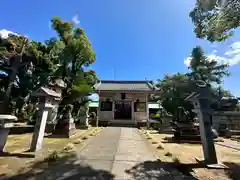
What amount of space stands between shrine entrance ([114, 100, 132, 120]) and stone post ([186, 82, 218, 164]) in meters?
14.7

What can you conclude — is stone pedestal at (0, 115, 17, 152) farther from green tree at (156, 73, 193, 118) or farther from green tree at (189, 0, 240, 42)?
green tree at (156, 73, 193, 118)

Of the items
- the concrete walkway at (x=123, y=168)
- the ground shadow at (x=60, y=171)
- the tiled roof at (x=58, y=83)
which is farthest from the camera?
the tiled roof at (x=58, y=83)

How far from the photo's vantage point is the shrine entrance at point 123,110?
1922 centimetres

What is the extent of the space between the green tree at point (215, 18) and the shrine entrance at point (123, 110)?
14.3 metres

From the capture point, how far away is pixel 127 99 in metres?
18.8

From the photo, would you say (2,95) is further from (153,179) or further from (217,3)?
(217,3)

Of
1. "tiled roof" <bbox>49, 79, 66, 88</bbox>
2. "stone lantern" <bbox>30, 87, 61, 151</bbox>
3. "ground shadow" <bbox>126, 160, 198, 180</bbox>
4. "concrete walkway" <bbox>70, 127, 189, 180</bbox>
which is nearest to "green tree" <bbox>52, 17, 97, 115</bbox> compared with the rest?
"tiled roof" <bbox>49, 79, 66, 88</bbox>

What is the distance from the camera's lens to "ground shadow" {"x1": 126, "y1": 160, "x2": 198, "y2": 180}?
3305 millimetres

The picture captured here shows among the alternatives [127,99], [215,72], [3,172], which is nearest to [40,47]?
[3,172]

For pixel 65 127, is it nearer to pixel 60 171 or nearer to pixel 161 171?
pixel 60 171

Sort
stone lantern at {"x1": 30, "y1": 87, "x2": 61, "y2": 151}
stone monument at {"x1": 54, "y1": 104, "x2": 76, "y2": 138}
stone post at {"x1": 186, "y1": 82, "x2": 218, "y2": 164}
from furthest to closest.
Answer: stone monument at {"x1": 54, "y1": 104, "x2": 76, "y2": 138}
stone lantern at {"x1": 30, "y1": 87, "x2": 61, "y2": 151}
stone post at {"x1": 186, "y1": 82, "x2": 218, "y2": 164}

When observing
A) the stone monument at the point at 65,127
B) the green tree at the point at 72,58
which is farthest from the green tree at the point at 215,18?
the stone monument at the point at 65,127

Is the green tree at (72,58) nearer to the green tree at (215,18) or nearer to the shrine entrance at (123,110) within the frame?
the green tree at (215,18)

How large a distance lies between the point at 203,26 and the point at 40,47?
9.39 m
